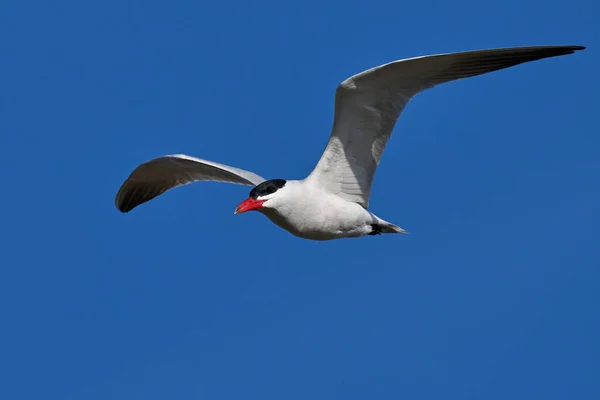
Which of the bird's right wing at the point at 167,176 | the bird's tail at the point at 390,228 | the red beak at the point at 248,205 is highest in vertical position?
the bird's right wing at the point at 167,176

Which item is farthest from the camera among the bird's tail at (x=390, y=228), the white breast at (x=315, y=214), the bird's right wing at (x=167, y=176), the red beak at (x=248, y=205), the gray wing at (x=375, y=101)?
the bird's right wing at (x=167, y=176)

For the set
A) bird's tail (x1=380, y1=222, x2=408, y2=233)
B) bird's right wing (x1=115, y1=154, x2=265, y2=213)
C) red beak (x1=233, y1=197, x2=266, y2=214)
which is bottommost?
bird's tail (x1=380, y1=222, x2=408, y2=233)

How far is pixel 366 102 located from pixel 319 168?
906mm

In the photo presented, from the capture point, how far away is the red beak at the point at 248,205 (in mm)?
9719

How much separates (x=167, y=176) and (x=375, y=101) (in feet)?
11.7

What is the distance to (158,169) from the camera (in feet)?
40.1

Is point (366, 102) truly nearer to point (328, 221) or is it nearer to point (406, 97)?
point (406, 97)

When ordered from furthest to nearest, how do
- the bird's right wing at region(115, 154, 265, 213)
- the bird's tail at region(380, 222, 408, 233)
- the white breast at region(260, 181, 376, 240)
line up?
1. the bird's right wing at region(115, 154, 265, 213)
2. the bird's tail at region(380, 222, 408, 233)
3. the white breast at region(260, 181, 376, 240)

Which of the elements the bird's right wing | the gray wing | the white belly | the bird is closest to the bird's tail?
the bird

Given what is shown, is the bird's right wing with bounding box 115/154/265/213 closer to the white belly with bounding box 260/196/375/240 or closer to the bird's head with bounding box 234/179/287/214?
the white belly with bounding box 260/196/375/240

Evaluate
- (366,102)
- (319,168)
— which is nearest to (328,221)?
(319,168)

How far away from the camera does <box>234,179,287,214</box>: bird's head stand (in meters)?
9.78

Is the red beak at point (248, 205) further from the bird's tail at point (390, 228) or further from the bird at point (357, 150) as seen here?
the bird's tail at point (390, 228)

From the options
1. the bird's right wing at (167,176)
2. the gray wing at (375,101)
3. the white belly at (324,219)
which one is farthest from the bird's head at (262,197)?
the bird's right wing at (167,176)
